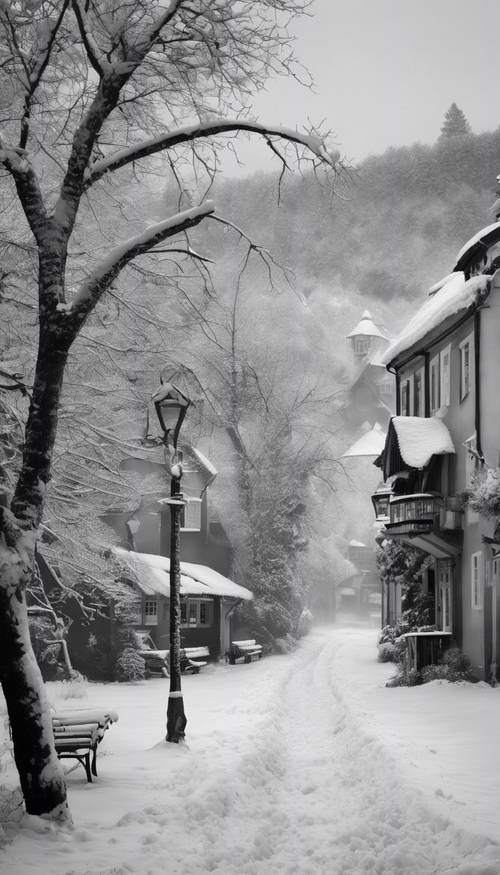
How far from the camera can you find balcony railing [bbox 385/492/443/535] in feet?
76.8

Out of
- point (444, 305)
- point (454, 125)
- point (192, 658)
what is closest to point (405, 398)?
point (444, 305)

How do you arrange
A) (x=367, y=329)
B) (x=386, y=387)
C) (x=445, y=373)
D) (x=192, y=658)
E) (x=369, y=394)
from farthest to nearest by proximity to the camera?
(x=367, y=329) < (x=369, y=394) < (x=386, y=387) < (x=192, y=658) < (x=445, y=373)

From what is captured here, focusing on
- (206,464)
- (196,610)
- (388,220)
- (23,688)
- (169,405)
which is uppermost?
(388,220)

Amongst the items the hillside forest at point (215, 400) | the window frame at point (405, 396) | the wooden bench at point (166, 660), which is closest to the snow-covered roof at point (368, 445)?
the hillside forest at point (215, 400)

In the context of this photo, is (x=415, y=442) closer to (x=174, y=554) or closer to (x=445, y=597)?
(x=445, y=597)

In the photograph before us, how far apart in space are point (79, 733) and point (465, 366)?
52.2 ft

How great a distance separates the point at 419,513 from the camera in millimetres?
23531

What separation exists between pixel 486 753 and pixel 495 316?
462 inches

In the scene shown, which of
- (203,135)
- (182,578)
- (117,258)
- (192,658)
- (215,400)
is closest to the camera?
(117,258)

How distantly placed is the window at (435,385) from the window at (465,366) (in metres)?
1.97

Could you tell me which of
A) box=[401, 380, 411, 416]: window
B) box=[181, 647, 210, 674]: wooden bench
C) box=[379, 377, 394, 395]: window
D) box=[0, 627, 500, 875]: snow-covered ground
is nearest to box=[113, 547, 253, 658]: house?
box=[181, 647, 210, 674]: wooden bench

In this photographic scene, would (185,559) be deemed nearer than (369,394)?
Yes

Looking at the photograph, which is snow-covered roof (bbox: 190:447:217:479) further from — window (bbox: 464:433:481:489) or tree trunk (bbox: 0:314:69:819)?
tree trunk (bbox: 0:314:69:819)

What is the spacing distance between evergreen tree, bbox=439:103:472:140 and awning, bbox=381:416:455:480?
144 metres
